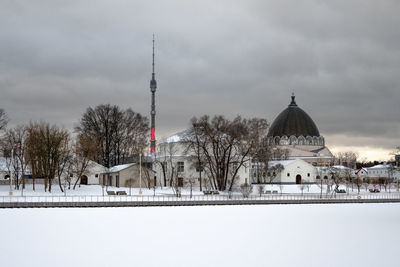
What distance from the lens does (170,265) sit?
859 inches

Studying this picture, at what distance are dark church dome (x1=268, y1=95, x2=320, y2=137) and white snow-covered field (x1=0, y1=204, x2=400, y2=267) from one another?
107305mm

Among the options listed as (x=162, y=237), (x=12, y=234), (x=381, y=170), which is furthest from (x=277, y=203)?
(x=381, y=170)

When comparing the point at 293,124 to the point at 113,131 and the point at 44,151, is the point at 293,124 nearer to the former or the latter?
the point at 113,131

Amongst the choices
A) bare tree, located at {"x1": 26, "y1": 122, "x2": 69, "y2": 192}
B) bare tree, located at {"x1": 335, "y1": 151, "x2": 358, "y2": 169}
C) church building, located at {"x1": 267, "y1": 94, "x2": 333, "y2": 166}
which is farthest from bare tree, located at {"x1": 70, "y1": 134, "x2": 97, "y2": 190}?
church building, located at {"x1": 267, "y1": 94, "x2": 333, "y2": 166}

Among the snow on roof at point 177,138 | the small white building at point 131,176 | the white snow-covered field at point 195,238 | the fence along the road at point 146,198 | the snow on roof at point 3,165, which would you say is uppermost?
the snow on roof at point 177,138

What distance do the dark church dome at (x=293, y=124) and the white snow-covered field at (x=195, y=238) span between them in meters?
107

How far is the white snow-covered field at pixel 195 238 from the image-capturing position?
2300 centimetres

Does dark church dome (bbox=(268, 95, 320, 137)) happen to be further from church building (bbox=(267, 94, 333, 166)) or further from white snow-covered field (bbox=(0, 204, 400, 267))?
white snow-covered field (bbox=(0, 204, 400, 267))

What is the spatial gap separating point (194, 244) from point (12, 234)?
10936 millimetres

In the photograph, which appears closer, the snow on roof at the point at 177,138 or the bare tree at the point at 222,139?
the bare tree at the point at 222,139

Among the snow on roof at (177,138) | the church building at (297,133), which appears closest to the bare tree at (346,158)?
the church building at (297,133)

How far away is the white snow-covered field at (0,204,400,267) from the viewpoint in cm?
2300

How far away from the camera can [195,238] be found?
29.5m

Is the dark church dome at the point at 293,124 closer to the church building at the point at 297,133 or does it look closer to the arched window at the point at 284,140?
the church building at the point at 297,133
